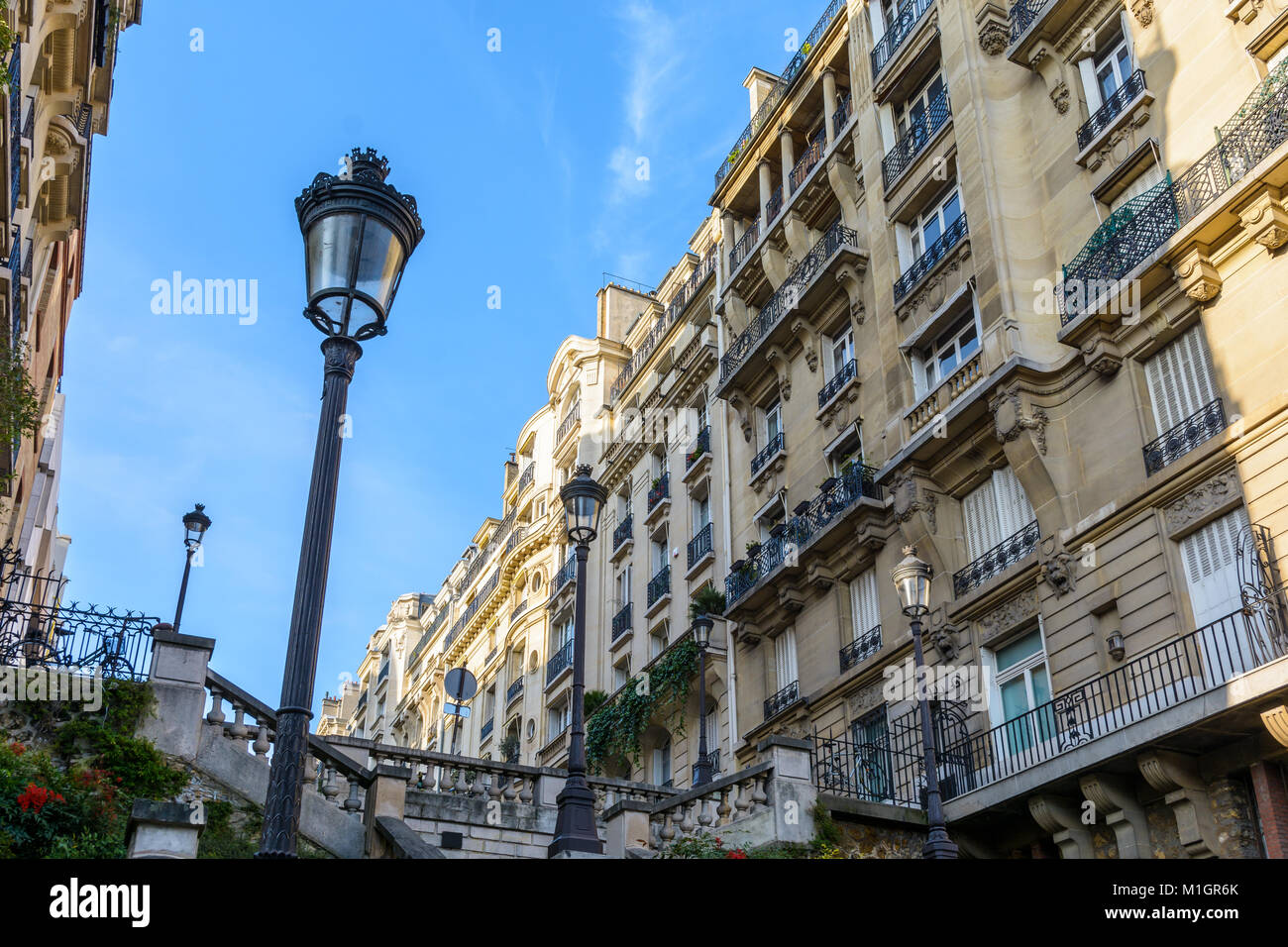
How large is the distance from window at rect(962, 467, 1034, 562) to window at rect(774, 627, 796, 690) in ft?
18.6

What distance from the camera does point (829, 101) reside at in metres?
29.6

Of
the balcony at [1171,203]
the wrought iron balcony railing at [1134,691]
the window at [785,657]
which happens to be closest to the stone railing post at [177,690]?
the wrought iron balcony railing at [1134,691]

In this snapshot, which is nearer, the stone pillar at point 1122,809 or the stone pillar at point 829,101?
the stone pillar at point 1122,809

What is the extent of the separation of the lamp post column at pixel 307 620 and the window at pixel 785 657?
19.8m

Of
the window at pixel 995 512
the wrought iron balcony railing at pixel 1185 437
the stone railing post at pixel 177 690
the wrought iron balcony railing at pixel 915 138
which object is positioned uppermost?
the wrought iron balcony railing at pixel 915 138

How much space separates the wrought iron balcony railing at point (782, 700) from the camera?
24891 mm

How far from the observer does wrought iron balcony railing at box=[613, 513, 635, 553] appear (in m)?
38.1

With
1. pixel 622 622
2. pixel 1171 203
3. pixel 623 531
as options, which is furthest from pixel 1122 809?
pixel 623 531

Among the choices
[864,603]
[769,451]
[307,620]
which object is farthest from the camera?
[769,451]

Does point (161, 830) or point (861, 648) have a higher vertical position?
point (861, 648)

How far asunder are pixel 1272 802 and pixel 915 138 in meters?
16.0

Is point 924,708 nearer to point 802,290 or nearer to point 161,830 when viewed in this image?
point 161,830

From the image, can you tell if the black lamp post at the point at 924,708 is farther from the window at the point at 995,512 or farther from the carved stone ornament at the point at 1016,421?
the window at the point at 995,512
